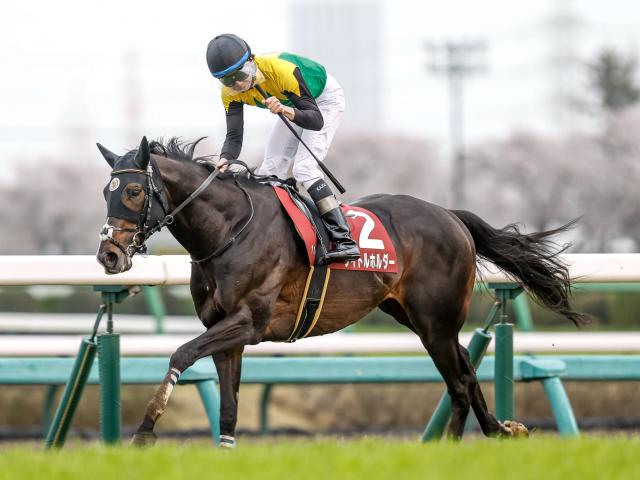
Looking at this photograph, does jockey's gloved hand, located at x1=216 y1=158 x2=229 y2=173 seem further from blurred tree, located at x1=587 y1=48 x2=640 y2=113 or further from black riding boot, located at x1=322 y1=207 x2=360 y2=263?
blurred tree, located at x1=587 y1=48 x2=640 y2=113

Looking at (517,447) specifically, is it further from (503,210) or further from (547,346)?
(503,210)

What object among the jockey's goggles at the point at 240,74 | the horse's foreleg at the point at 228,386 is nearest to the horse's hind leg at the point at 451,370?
the horse's foreleg at the point at 228,386

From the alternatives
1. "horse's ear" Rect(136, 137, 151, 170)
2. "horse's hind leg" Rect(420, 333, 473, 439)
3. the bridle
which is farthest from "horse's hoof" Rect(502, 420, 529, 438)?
"horse's ear" Rect(136, 137, 151, 170)

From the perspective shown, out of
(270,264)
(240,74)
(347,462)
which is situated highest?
(240,74)

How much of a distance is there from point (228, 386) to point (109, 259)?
0.77 metres

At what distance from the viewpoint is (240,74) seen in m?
4.78

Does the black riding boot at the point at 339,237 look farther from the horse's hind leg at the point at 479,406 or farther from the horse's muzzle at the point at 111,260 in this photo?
the horse's muzzle at the point at 111,260

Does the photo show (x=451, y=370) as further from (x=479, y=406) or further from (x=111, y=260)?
(x=111, y=260)

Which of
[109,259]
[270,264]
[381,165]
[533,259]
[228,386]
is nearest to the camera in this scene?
[109,259]

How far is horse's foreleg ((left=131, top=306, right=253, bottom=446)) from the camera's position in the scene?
426 cm

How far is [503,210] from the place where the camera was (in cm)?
4772

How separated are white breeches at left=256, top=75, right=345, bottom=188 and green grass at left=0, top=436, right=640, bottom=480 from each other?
1.70m

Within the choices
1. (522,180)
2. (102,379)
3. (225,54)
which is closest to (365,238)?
(225,54)

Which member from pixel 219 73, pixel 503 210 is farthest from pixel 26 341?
pixel 503 210
